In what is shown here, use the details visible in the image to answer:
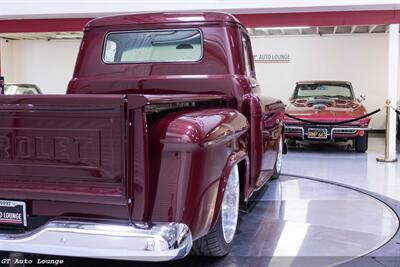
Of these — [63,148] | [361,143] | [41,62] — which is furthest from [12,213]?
[41,62]

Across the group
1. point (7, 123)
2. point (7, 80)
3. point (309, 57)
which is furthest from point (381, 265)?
point (7, 80)

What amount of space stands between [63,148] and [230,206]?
1.48m

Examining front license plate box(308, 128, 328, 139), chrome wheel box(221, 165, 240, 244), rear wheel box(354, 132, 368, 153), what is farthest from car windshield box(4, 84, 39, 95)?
chrome wheel box(221, 165, 240, 244)

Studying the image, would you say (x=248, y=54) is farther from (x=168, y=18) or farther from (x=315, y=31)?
(x=315, y=31)

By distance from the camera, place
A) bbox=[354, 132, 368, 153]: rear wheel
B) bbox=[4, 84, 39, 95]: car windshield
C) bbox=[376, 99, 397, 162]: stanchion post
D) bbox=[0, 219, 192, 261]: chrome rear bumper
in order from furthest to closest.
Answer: bbox=[4, 84, 39, 95]: car windshield → bbox=[354, 132, 368, 153]: rear wheel → bbox=[376, 99, 397, 162]: stanchion post → bbox=[0, 219, 192, 261]: chrome rear bumper

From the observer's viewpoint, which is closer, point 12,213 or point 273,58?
point 12,213

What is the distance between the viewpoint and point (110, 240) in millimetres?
2234

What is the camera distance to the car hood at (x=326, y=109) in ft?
28.5

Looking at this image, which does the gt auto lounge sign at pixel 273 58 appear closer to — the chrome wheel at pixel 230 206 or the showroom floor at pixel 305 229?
the showroom floor at pixel 305 229

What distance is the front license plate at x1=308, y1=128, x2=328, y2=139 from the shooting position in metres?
8.66

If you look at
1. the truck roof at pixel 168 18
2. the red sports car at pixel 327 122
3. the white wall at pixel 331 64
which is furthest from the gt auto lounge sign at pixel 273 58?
the truck roof at pixel 168 18

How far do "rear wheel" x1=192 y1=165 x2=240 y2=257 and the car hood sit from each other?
563cm

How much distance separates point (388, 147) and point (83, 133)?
708cm

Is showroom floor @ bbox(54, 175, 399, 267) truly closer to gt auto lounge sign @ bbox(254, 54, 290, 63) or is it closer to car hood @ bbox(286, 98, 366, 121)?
car hood @ bbox(286, 98, 366, 121)
